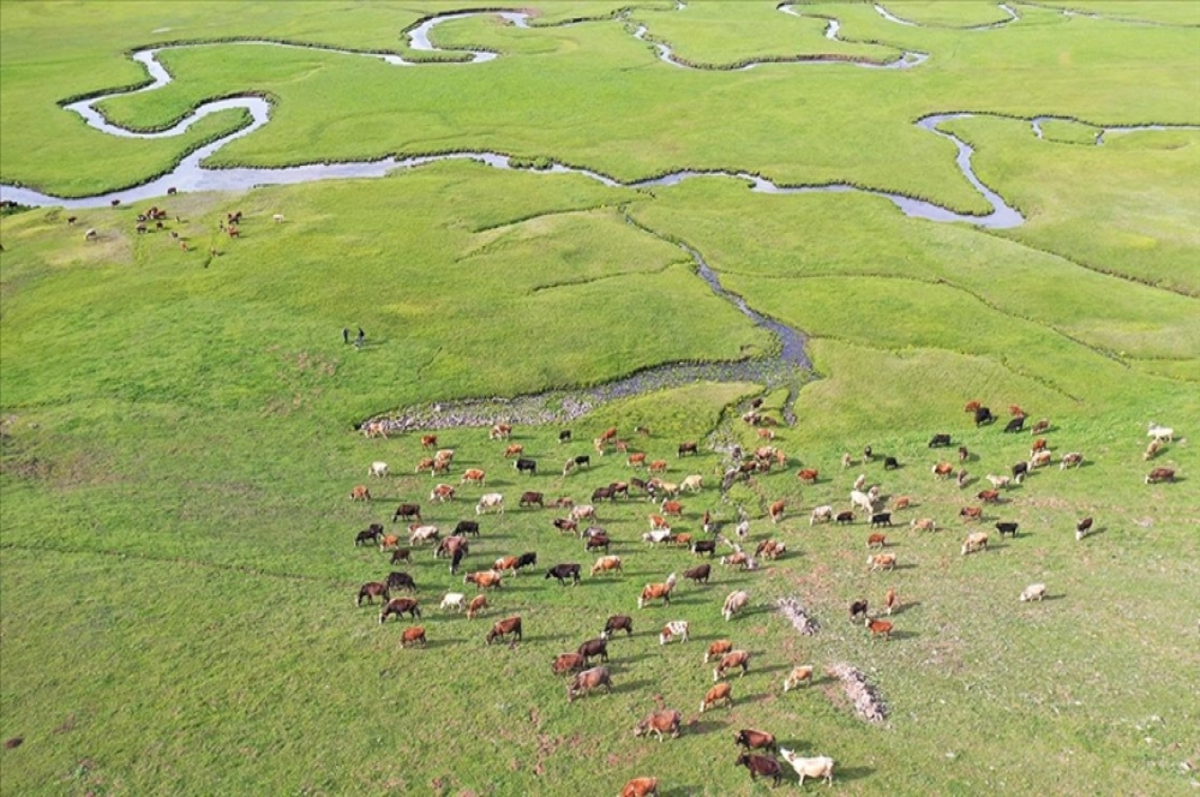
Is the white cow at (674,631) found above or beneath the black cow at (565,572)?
above

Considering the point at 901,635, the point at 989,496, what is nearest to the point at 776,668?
the point at 901,635

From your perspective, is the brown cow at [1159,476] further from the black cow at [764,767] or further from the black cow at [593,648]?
the black cow at [593,648]

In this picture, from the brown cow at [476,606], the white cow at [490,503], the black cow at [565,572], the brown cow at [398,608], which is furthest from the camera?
→ the white cow at [490,503]

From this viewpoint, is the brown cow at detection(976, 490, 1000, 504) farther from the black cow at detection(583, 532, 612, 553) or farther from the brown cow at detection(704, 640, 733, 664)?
the black cow at detection(583, 532, 612, 553)

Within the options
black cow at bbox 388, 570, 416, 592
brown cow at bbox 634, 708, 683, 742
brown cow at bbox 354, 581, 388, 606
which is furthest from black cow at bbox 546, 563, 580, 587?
brown cow at bbox 634, 708, 683, 742

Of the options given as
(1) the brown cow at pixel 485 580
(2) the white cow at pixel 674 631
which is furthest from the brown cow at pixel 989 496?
(1) the brown cow at pixel 485 580
